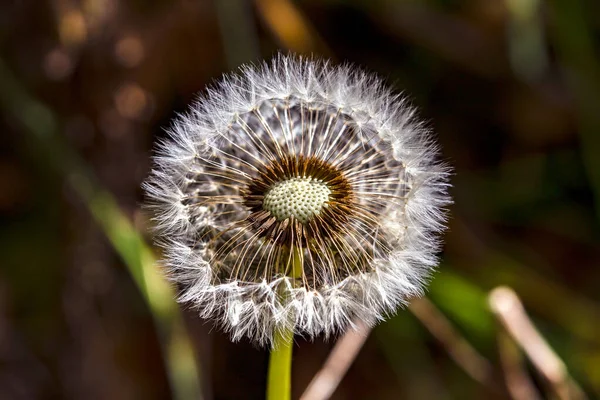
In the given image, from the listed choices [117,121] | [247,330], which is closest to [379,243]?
[247,330]

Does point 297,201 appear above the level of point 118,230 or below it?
below

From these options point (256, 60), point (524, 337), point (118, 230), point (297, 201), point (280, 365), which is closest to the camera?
point (280, 365)

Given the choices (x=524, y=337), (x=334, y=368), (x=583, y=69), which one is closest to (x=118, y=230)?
(x=334, y=368)


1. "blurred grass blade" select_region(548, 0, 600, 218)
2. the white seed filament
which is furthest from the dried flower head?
"blurred grass blade" select_region(548, 0, 600, 218)

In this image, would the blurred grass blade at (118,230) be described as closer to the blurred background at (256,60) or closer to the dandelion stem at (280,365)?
the blurred background at (256,60)

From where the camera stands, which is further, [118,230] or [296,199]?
[118,230]

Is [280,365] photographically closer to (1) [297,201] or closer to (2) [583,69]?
(1) [297,201]
